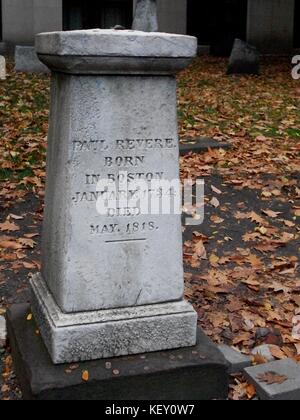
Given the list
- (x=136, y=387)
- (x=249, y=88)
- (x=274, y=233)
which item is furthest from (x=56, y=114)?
(x=249, y=88)

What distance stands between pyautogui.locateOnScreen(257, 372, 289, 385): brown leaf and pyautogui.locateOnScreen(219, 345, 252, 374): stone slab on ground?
223mm

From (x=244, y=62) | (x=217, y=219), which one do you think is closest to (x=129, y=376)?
(x=217, y=219)

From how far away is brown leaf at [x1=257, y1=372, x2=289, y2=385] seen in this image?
3.43 m

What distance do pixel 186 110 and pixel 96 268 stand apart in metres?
7.90

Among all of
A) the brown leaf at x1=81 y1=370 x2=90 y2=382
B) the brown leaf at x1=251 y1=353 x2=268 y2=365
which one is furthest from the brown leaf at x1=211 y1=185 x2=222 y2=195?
the brown leaf at x1=81 y1=370 x2=90 y2=382

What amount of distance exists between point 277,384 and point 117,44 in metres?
1.91

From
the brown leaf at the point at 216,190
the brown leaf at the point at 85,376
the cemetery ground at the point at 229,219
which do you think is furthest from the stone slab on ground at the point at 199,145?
the brown leaf at the point at 85,376

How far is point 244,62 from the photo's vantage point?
15.4 metres

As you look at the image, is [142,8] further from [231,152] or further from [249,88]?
[231,152]

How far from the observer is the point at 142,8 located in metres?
14.4

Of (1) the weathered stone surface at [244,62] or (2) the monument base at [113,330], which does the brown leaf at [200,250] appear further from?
(1) the weathered stone surface at [244,62]

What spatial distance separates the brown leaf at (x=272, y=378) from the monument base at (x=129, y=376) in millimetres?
195

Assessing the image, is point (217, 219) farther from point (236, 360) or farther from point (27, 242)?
point (236, 360)

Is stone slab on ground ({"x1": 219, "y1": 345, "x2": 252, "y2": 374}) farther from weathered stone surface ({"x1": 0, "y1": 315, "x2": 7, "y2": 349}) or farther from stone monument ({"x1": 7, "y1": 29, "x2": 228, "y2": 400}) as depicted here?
weathered stone surface ({"x1": 0, "y1": 315, "x2": 7, "y2": 349})
